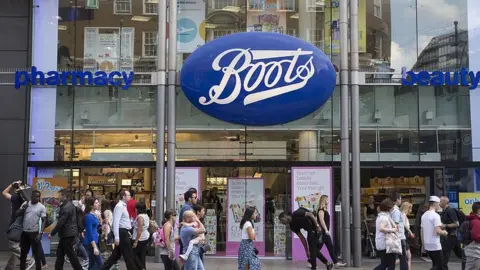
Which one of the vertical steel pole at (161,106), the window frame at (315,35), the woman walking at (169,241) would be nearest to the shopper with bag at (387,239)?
the woman walking at (169,241)

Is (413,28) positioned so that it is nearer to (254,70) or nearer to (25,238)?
(254,70)

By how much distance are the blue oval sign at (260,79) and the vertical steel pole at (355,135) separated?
654 mm

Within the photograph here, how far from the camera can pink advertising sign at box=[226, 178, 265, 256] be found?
1577 centimetres

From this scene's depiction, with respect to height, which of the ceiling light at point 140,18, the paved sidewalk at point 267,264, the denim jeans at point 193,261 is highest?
the ceiling light at point 140,18

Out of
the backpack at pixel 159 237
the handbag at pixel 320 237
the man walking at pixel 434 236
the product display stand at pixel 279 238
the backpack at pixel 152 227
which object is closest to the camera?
the backpack at pixel 159 237

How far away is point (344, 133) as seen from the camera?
1495 centimetres

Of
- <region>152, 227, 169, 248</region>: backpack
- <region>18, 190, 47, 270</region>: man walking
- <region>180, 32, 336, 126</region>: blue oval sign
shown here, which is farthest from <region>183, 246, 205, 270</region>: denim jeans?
<region>180, 32, 336, 126</region>: blue oval sign

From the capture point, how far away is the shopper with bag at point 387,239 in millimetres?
10508

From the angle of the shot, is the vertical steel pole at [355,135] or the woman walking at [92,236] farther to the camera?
the vertical steel pole at [355,135]

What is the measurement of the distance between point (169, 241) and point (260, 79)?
5.77 meters

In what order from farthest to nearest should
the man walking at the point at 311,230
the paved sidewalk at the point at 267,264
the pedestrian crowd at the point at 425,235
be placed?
the paved sidewalk at the point at 267,264 → the man walking at the point at 311,230 → the pedestrian crowd at the point at 425,235

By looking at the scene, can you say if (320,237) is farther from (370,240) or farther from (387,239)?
(387,239)

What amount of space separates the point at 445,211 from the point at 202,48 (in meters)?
6.85

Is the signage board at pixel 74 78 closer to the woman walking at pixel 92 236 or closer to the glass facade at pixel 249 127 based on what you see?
the glass facade at pixel 249 127
